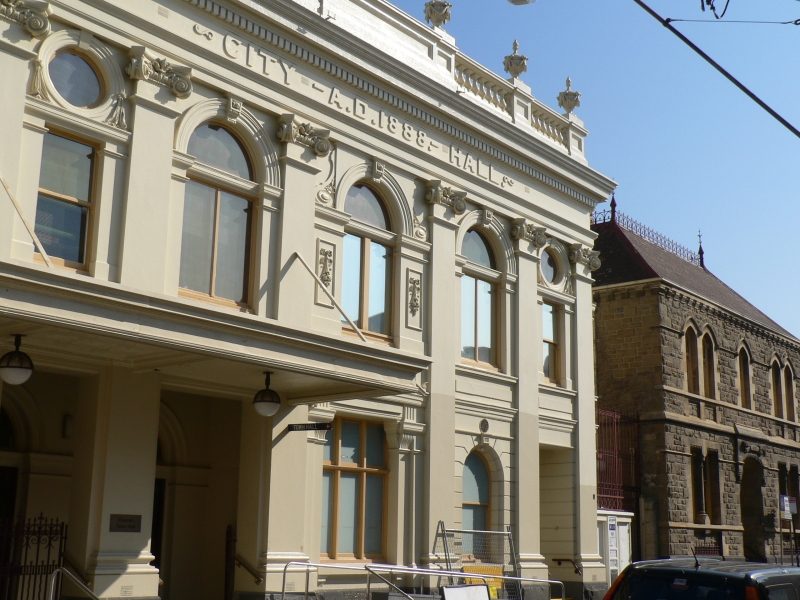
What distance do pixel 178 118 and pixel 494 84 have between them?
9.16 m

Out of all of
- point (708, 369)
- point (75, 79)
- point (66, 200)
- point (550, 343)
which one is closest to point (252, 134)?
point (75, 79)

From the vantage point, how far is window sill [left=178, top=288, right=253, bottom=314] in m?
14.9

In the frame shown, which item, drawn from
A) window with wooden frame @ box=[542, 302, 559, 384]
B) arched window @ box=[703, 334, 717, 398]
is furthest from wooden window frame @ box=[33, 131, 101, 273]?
arched window @ box=[703, 334, 717, 398]

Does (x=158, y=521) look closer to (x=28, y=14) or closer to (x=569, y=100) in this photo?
(x=28, y=14)

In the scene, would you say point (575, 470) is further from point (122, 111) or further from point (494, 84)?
point (122, 111)

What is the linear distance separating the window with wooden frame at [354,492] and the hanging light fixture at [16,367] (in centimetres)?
634

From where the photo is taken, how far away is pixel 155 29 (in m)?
14.9

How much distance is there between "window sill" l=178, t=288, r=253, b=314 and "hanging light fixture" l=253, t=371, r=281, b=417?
5.30 ft

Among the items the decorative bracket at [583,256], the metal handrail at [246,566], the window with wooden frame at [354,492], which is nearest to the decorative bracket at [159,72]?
the window with wooden frame at [354,492]

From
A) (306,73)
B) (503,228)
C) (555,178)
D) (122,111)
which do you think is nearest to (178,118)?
(122,111)

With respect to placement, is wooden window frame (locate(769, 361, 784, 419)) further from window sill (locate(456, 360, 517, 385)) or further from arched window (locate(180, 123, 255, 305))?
arched window (locate(180, 123, 255, 305))

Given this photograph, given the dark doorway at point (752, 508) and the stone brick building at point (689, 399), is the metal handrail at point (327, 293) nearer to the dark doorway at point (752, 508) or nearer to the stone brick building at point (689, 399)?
the stone brick building at point (689, 399)

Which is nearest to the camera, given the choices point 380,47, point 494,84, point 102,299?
point 102,299

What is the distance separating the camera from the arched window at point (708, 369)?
32.8m
